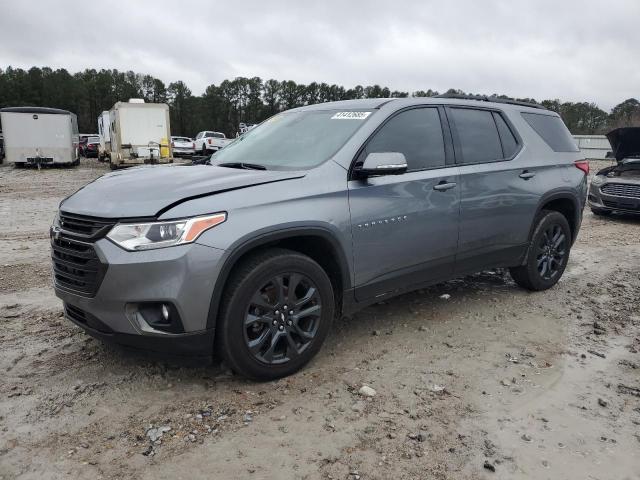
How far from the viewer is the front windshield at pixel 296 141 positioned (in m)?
3.61

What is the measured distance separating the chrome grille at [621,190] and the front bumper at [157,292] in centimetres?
943

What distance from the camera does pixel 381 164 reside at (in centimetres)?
339

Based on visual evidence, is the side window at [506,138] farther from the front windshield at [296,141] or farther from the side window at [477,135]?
the front windshield at [296,141]

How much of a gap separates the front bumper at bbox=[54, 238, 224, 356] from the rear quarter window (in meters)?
3.71

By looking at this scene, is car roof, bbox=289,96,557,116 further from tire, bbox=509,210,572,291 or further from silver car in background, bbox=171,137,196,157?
silver car in background, bbox=171,137,196,157

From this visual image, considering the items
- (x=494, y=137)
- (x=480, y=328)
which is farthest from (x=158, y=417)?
(x=494, y=137)

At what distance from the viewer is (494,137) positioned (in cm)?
461

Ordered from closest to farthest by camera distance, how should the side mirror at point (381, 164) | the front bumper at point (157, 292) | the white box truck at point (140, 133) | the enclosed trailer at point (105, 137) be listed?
the front bumper at point (157, 292) < the side mirror at point (381, 164) < the white box truck at point (140, 133) < the enclosed trailer at point (105, 137)

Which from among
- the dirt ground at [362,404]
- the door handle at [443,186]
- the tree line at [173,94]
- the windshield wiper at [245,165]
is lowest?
the dirt ground at [362,404]

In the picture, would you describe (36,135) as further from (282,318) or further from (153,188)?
(282,318)

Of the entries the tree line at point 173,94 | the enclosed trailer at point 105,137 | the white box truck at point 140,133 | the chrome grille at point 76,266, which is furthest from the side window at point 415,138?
the tree line at point 173,94

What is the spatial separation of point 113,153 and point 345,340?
20.8 meters

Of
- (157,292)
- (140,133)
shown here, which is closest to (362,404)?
(157,292)

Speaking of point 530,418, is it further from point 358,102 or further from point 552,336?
point 358,102
